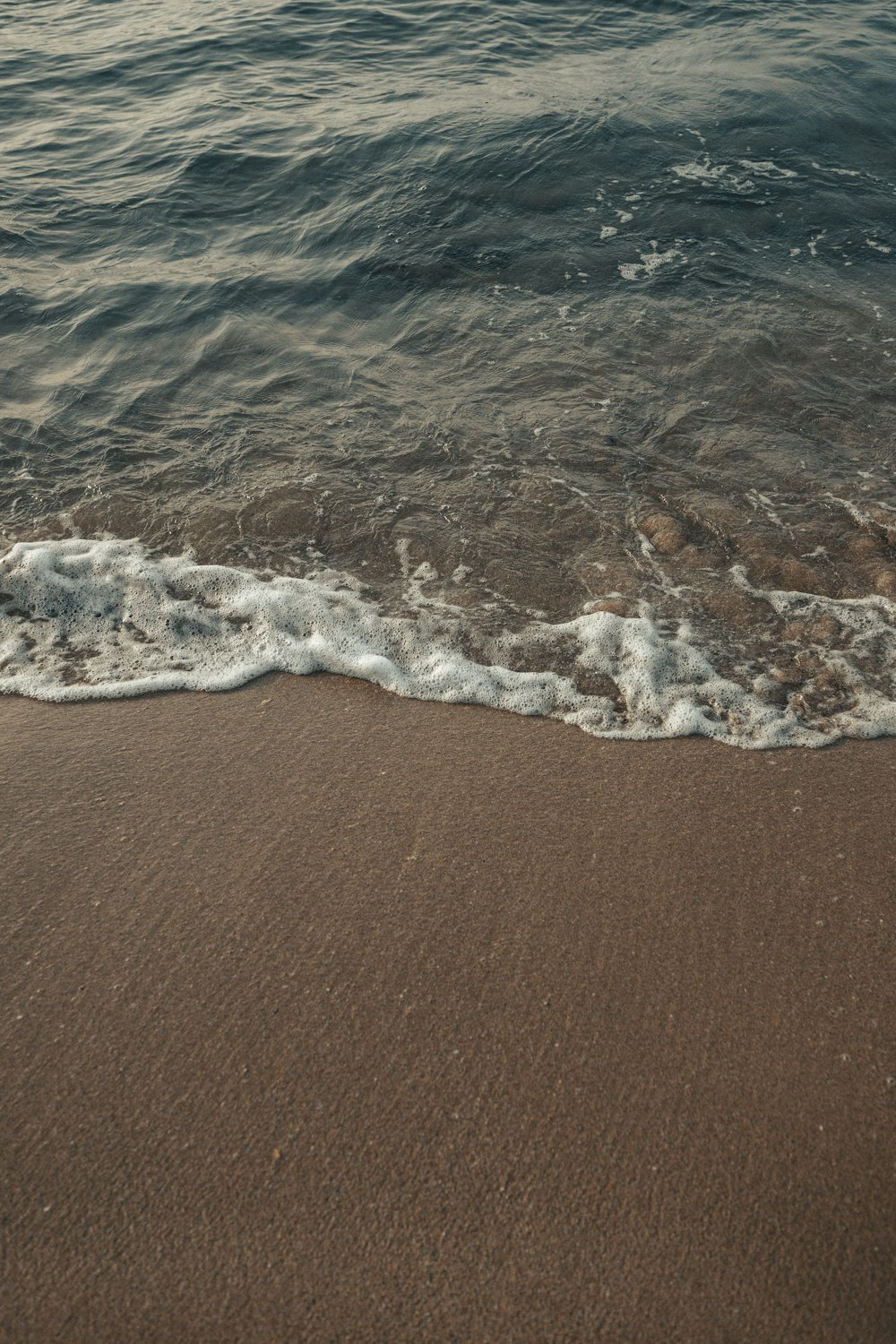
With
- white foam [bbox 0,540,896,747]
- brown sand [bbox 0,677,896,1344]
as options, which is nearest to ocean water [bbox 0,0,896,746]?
white foam [bbox 0,540,896,747]

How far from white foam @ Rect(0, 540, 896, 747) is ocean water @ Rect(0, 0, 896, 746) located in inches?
0.6

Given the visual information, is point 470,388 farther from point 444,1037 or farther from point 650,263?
point 444,1037

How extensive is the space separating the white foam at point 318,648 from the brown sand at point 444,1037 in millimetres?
175

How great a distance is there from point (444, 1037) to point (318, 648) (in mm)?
1684

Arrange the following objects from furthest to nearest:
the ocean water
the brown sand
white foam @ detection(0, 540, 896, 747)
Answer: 1. the ocean water
2. white foam @ detection(0, 540, 896, 747)
3. the brown sand

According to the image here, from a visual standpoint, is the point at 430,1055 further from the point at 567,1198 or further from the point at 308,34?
the point at 308,34

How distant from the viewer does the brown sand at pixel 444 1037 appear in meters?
1.83

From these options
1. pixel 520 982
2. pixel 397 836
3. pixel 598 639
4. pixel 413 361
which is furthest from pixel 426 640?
pixel 413 361

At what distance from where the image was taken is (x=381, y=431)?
4750mm

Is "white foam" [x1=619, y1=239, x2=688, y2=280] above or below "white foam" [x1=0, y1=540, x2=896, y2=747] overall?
above

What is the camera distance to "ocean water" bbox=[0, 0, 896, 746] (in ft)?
11.5

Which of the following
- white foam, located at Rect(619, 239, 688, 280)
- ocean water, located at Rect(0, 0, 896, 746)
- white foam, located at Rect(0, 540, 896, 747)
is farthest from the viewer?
white foam, located at Rect(619, 239, 688, 280)

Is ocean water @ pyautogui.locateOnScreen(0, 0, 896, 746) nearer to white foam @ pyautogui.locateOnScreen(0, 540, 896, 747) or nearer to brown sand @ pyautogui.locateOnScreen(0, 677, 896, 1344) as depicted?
white foam @ pyautogui.locateOnScreen(0, 540, 896, 747)

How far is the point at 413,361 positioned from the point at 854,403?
2.48 meters
